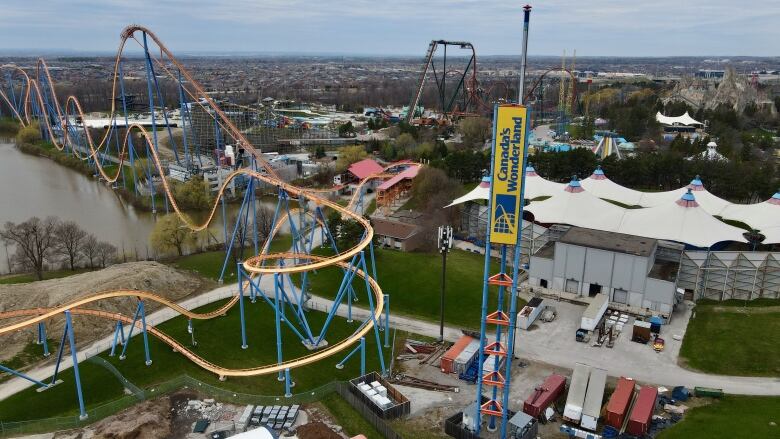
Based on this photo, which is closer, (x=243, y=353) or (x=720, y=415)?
(x=720, y=415)

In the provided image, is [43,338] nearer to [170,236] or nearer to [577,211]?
[170,236]

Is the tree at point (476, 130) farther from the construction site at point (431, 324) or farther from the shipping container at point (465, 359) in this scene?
the shipping container at point (465, 359)

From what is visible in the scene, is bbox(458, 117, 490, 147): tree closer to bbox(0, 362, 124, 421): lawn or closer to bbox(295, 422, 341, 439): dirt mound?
bbox(0, 362, 124, 421): lawn

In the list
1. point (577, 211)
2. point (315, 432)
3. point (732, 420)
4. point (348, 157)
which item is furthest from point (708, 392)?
point (348, 157)

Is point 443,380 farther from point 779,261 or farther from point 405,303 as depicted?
point 779,261

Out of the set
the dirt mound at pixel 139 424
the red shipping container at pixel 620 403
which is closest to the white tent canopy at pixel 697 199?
the red shipping container at pixel 620 403

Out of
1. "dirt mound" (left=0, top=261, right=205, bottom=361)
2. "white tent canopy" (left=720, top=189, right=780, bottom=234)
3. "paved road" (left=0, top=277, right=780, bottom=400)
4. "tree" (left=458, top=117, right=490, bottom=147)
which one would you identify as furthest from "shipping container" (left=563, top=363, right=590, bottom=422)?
"tree" (left=458, top=117, right=490, bottom=147)

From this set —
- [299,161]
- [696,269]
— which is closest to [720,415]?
[696,269]
